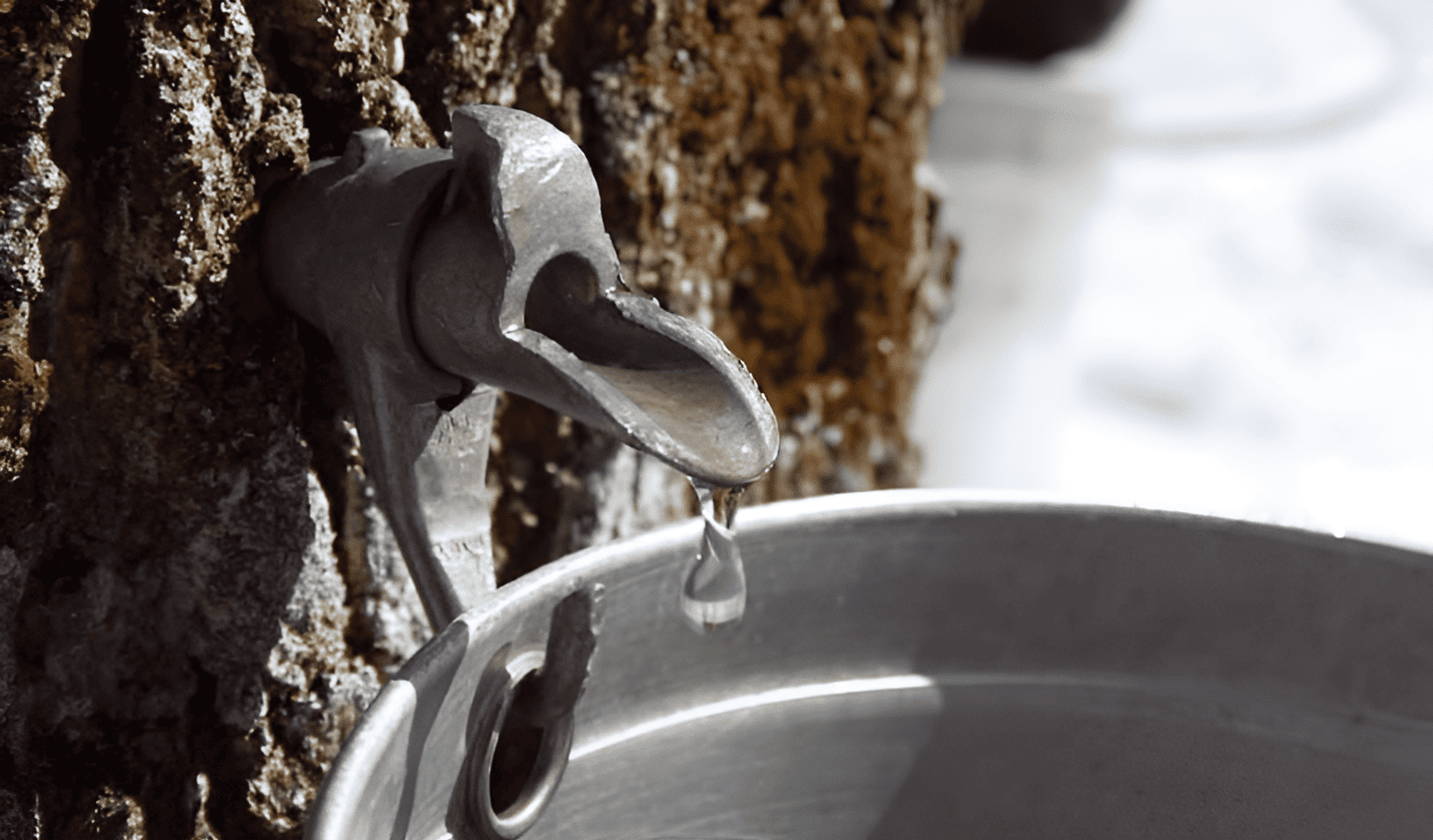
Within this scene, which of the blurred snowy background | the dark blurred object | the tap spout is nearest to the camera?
the tap spout

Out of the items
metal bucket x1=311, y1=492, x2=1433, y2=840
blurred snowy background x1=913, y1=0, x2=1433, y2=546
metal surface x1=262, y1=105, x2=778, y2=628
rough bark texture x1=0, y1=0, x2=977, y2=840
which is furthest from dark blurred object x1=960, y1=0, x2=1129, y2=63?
metal surface x1=262, y1=105, x2=778, y2=628

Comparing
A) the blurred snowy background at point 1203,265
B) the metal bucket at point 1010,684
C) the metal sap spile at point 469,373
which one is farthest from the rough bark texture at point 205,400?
the blurred snowy background at point 1203,265

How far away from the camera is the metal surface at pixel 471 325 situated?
62cm

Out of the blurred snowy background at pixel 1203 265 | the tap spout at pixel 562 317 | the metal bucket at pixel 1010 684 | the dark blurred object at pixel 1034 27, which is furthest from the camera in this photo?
the dark blurred object at pixel 1034 27

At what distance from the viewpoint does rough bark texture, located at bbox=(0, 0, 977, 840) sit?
71cm

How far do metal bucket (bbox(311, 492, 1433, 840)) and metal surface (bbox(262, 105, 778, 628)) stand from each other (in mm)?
130

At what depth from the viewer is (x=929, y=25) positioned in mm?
1444

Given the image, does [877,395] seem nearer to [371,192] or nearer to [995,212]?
[371,192]

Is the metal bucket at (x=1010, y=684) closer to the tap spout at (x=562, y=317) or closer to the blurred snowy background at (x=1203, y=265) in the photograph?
the tap spout at (x=562, y=317)

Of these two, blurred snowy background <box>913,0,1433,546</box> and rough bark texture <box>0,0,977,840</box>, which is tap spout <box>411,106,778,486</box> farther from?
blurred snowy background <box>913,0,1433,546</box>

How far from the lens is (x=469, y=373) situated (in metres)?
0.70

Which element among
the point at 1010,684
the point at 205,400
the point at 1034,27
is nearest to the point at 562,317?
the point at 205,400

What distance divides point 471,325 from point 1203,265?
2489mm

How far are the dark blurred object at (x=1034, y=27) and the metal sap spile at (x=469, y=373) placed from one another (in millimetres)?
2154
